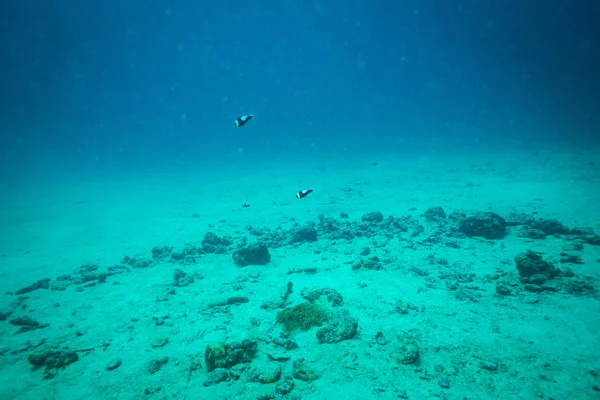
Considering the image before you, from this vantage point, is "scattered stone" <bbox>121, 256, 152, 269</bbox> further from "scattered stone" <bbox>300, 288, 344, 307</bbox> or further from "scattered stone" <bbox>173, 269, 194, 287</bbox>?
"scattered stone" <bbox>300, 288, 344, 307</bbox>

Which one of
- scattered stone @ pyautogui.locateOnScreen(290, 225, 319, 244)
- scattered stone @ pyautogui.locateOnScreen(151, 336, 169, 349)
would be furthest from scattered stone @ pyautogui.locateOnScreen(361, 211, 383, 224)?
scattered stone @ pyautogui.locateOnScreen(151, 336, 169, 349)

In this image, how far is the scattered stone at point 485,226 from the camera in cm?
1098

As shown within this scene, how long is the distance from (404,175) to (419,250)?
20.0 m

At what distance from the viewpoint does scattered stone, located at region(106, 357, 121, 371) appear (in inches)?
228

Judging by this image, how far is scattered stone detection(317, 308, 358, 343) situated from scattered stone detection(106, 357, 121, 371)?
13.9 feet

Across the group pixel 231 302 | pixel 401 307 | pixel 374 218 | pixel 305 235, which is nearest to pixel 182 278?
pixel 231 302

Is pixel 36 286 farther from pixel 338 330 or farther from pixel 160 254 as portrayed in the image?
pixel 338 330

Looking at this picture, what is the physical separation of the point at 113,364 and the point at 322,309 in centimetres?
455

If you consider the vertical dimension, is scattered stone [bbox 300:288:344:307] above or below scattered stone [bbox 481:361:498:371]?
above

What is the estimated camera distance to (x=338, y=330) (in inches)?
231

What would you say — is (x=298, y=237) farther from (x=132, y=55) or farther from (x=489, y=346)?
(x=132, y=55)

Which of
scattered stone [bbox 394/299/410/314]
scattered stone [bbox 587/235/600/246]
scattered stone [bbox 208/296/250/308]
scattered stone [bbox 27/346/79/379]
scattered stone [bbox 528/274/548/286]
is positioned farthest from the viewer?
scattered stone [bbox 587/235/600/246]

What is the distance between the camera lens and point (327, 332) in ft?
19.2

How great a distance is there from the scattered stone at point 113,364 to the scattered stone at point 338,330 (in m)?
4.23
